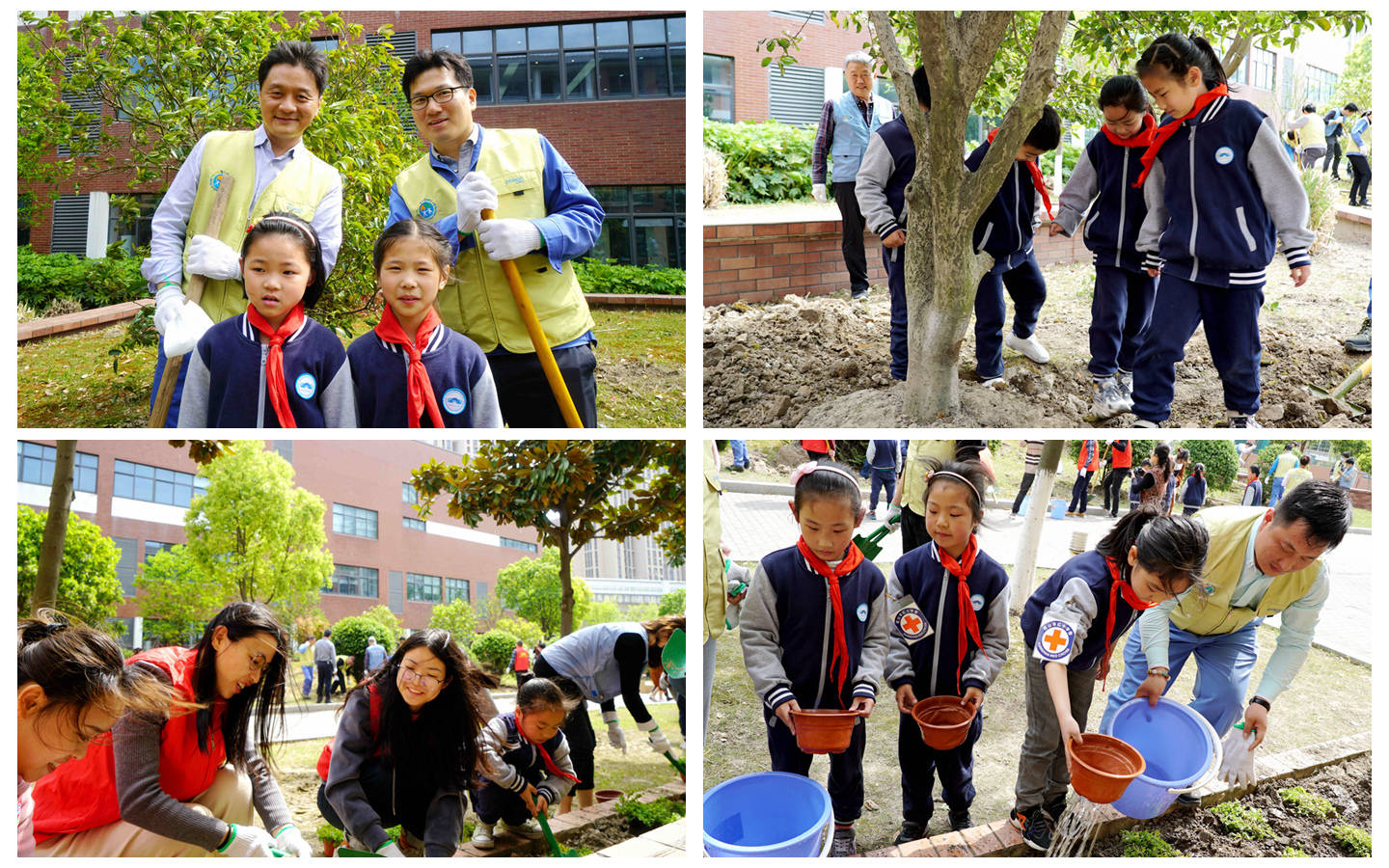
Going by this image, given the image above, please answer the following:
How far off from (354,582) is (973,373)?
2782 millimetres

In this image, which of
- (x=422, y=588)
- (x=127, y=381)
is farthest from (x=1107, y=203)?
Answer: (x=127, y=381)

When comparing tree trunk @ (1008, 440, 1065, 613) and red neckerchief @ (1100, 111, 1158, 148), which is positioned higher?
red neckerchief @ (1100, 111, 1158, 148)

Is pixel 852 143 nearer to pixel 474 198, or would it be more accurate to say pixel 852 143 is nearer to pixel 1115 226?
pixel 1115 226

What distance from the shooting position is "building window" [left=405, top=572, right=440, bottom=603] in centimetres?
373

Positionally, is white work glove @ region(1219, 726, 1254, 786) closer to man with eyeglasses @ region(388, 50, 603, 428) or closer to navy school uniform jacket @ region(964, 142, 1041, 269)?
navy school uniform jacket @ region(964, 142, 1041, 269)

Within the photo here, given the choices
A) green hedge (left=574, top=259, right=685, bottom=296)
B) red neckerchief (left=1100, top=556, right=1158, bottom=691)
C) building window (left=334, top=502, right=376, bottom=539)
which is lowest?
red neckerchief (left=1100, top=556, right=1158, bottom=691)

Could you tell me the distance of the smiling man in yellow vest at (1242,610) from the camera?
259cm

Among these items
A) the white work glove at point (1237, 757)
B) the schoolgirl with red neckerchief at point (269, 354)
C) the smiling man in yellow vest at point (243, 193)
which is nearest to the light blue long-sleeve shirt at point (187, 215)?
the smiling man in yellow vest at point (243, 193)

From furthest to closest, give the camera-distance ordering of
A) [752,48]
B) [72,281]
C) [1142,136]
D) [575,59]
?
[752,48] → [575,59] → [72,281] → [1142,136]

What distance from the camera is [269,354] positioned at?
8.23ft

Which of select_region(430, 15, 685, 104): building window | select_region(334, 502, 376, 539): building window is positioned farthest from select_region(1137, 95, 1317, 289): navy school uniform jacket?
select_region(430, 15, 685, 104): building window

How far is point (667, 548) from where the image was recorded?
3535 mm

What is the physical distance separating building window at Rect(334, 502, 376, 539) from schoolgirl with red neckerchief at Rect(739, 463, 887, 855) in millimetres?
1831
